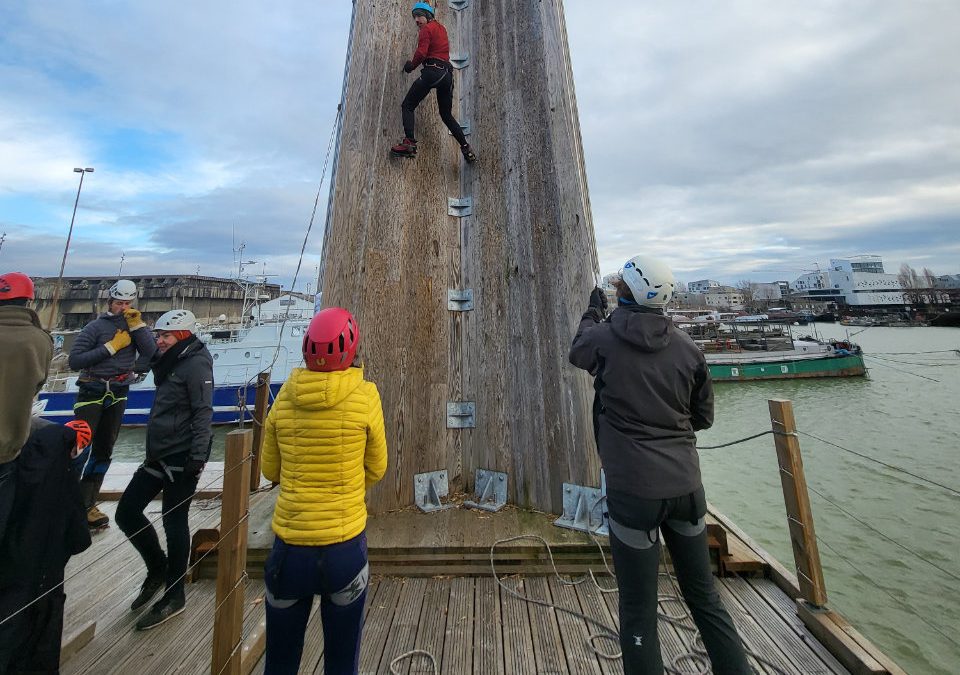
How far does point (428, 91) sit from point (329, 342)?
326 centimetres

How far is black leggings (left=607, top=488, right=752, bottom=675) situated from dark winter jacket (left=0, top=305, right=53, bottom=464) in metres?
2.47

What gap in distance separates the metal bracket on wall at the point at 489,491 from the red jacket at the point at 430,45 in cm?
390

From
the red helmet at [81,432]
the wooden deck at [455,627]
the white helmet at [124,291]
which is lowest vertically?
the wooden deck at [455,627]

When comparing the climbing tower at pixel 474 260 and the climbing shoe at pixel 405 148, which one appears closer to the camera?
the climbing tower at pixel 474 260

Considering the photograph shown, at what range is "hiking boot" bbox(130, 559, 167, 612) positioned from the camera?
2607 mm

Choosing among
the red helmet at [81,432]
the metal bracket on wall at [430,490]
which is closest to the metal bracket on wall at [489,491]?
the metal bracket on wall at [430,490]

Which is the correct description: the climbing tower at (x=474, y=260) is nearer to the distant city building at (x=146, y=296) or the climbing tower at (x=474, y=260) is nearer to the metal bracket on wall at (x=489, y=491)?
the metal bracket on wall at (x=489, y=491)

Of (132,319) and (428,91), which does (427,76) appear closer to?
(428,91)

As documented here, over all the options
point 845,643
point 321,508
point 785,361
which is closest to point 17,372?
point 321,508

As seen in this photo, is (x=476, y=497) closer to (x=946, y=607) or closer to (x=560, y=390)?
(x=560, y=390)

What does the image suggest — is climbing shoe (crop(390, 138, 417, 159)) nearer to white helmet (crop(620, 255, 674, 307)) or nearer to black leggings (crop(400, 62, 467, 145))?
black leggings (crop(400, 62, 467, 145))

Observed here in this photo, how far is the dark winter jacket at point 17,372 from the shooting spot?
5.21 feet

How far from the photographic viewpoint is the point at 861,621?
4246 millimetres

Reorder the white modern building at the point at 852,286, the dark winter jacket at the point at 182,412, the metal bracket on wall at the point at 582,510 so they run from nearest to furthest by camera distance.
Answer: the dark winter jacket at the point at 182,412 < the metal bracket on wall at the point at 582,510 < the white modern building at the point at 852,286
